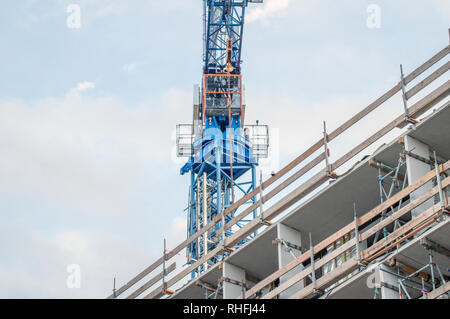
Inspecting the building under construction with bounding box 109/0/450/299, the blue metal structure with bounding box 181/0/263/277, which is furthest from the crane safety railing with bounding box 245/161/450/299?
the blue metal structure with bounding box 181/0/263/277

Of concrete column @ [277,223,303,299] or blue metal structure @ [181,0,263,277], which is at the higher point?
blue metal structure @ [181,0,263,277]

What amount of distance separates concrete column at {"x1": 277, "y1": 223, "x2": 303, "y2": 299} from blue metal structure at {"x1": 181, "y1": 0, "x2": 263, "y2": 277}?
30534mm

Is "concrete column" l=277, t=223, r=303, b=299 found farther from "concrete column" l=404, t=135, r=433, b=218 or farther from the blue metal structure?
the blue metal structure

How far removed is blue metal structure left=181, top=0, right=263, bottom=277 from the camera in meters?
63.7

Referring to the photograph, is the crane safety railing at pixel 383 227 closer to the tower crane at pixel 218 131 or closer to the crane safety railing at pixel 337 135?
the crane safety railing at pixel 337 135

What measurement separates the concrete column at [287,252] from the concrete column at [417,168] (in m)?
5.53

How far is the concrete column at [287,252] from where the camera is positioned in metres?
29.0

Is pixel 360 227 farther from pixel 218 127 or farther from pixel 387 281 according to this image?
pixel 218 127

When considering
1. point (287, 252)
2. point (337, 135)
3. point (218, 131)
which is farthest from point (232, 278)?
point (218, 131)

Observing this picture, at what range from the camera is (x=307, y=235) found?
3083 centimetres

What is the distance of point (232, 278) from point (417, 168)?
845 cm

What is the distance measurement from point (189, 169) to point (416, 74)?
39489 mm

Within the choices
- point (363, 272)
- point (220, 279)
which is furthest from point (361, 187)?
point (220, 279)

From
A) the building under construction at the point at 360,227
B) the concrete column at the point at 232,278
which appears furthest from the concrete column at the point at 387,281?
the concrete column at the point at 232,278
